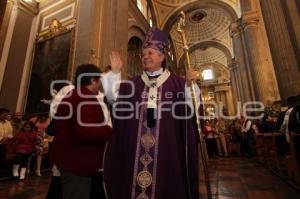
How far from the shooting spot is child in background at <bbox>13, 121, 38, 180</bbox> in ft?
15.6

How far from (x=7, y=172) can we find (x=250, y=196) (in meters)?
5.56

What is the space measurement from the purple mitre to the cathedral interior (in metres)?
1.18

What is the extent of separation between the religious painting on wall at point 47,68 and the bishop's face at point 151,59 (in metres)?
5.07

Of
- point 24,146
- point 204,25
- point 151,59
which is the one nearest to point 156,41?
point 151,59

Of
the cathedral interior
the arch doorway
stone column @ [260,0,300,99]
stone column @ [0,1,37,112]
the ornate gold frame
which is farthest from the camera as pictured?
the arch doorway

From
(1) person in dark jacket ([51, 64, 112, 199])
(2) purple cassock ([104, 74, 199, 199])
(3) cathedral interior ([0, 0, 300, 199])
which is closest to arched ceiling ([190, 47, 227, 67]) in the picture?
(3) cathedral interior ([0, 0, 300, 199])

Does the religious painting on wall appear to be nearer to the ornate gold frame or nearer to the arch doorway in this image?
the ornate gold frame

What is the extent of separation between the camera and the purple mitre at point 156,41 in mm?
1875

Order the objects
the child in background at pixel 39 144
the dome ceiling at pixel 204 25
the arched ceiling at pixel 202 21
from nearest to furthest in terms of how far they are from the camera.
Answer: the child in background at pixel 39 144 → the arched ceiling at pixel 202 21 → the dome ceiling at pixel 204 25

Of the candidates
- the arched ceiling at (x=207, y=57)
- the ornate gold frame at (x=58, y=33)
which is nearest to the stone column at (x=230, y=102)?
the arched ceiling at (x=207, y=57)

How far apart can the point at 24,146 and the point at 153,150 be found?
14.6 feet

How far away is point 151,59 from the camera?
182 centimetres

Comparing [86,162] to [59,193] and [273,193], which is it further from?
[273,193]

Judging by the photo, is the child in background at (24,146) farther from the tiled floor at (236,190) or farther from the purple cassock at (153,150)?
the purple cassock at (153,150)
